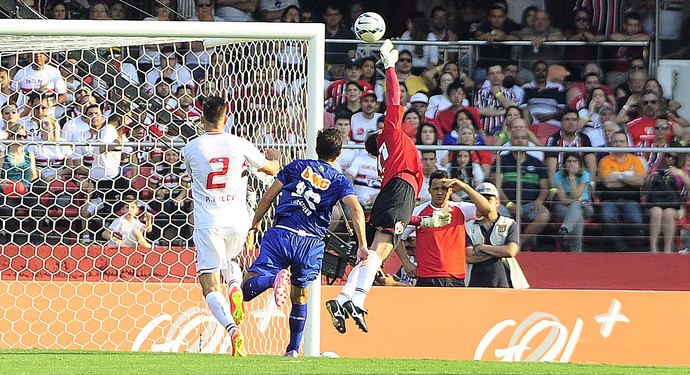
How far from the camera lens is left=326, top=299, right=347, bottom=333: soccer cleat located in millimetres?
8344

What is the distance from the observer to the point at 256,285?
330 inches

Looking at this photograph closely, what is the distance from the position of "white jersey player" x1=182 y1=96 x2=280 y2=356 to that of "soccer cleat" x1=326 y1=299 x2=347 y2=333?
0.66 meters

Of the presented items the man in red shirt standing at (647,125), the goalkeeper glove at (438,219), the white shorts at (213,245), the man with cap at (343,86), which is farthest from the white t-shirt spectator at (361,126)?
the white shorts at (213,245)

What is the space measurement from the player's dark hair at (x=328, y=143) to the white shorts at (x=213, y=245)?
84cm

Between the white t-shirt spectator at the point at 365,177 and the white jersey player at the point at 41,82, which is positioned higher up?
the white jersey player at the point at 41,82

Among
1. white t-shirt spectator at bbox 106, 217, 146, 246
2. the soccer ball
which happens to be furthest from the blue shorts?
white t-shirt spectator at bbox 106, 217, 146, 246

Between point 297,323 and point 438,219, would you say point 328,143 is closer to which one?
point 297,323

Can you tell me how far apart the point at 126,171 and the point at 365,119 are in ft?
11.1

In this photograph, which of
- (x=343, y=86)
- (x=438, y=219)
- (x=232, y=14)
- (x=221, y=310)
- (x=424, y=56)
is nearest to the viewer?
(x=221, y=310)

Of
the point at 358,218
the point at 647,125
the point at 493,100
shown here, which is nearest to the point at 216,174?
the point at 358,218

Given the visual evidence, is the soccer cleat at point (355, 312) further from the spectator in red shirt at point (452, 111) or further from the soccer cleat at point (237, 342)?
the spectator in red shirt at point (452, 111)

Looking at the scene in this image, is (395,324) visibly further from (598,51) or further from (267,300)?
(598,51)

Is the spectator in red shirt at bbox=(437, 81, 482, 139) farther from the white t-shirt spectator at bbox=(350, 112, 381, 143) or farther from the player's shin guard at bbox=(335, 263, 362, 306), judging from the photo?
the player's shin guard at bbox=(335, 263, 362, 306)

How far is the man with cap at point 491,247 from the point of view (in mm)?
11094
